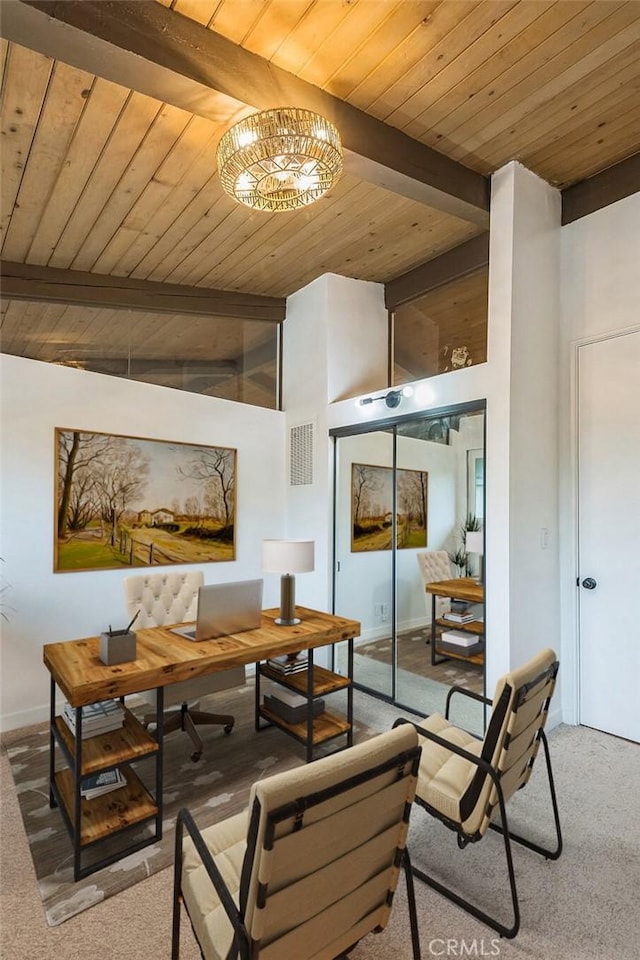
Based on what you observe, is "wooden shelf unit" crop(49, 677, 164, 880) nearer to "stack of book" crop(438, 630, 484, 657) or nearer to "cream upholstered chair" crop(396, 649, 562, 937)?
"cream upholstered chair" crop(396, 649, 562, 937)

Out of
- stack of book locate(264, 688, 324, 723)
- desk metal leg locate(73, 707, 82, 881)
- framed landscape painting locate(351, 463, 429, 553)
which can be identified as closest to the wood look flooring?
framed landscape painting locate(351, 463, 429, 553)

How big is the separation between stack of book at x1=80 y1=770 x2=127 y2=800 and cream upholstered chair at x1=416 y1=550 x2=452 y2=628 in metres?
2.13

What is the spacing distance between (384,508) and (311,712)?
5.52ft

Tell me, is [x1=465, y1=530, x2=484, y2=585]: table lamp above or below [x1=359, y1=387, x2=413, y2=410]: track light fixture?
below

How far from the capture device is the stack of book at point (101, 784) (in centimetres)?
220

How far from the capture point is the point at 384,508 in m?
3.89

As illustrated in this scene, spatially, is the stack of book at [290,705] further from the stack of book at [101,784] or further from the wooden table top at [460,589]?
the wooden table top at [460,589]

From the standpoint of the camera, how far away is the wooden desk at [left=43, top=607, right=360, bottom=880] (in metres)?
1.99

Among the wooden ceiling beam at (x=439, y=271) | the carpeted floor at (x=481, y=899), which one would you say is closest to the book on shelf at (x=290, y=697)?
the carpeted floor at (x=481, y=899)

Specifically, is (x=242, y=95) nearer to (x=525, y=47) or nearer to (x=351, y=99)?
(x=351, y=99)

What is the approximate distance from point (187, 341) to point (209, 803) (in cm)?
329

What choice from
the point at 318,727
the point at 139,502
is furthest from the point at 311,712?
the point at 139,502

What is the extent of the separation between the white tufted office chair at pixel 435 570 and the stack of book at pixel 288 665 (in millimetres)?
1020

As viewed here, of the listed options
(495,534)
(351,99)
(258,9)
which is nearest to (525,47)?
(351,99)
